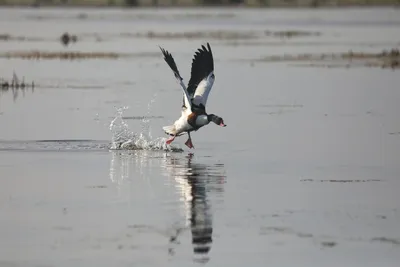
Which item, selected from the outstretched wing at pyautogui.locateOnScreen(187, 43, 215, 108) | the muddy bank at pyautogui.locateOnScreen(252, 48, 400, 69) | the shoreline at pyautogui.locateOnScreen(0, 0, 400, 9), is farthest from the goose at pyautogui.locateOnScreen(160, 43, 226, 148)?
the shoreline at pyautogui.locateOnScreen(0, 0, 400, 9)

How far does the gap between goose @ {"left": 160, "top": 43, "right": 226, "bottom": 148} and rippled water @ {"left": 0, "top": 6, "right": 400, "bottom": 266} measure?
0.34m

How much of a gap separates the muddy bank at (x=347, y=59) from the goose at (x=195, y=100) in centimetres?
1648

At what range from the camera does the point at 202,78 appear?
69.1 feet

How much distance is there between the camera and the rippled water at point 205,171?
1281 centimetres

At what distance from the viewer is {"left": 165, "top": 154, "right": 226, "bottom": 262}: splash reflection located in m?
13.1

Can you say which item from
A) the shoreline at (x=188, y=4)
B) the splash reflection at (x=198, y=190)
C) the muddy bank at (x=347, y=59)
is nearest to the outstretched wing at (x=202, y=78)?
the splash reflection at (x=198, y=190)

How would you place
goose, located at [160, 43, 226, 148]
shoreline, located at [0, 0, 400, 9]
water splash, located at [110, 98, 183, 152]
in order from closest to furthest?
goose, located at [160, 43, 226, 148] < water splash, located at [110, 98, 183, 152] < shoreline, located at [0, 0, 400, 9]

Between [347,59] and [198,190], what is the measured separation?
25325 mm

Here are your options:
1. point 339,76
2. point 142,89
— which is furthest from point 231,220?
point 339,76

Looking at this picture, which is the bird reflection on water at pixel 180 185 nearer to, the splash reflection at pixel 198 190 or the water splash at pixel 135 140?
the splash reflection at pixel 198 190

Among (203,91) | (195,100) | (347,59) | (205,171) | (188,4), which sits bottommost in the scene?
(188,4)

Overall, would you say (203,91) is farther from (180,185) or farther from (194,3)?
(194,3)

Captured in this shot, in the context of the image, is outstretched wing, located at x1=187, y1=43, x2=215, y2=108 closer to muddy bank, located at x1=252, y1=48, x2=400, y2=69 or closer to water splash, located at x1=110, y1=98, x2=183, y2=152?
water splash, located at x1=110, y1=98, x2=183, y2=152

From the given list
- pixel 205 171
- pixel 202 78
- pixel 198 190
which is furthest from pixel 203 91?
pixel 198 190
